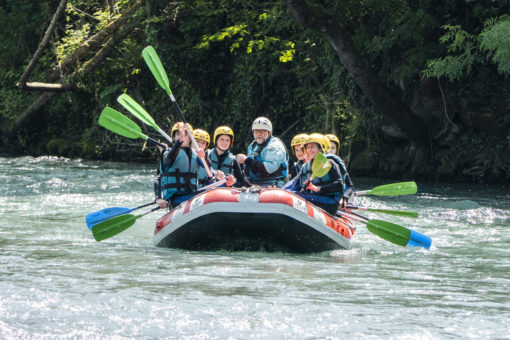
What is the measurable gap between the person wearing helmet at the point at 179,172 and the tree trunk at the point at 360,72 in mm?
5325

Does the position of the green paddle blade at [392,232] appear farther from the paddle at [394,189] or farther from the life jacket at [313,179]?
the paddle at [394,189]

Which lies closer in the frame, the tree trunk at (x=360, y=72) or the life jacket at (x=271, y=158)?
the life jacket at (x=271, y=158)

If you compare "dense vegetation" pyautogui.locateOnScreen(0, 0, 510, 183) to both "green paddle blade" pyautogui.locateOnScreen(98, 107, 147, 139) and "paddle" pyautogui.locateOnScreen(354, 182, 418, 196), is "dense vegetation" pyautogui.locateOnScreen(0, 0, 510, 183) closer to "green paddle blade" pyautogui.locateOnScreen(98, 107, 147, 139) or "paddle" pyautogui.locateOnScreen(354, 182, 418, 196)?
"paddle" pyautogui.locateOnScreen(354, 182, 418, 196)

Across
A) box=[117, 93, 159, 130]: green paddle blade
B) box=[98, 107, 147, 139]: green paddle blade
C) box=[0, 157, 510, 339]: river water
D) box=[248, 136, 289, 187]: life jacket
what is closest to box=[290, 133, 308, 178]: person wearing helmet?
box=[248, 136, 289, 187]: life jacket

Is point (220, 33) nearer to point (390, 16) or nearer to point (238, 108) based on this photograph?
point (238, 108)

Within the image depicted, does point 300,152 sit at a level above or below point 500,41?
below

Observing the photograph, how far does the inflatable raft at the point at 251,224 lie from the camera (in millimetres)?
6461

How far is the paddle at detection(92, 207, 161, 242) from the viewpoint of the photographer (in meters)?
7.29


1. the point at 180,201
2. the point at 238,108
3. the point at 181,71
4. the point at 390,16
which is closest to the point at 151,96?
the point at 181,71

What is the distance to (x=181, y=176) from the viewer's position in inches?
293

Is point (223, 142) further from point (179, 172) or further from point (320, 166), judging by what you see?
point (320, 166)

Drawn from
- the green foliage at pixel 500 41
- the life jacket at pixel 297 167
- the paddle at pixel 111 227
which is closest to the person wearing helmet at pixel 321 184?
the life jacket at pixel 297 167

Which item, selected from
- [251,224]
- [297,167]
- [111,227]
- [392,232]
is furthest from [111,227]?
[392,232]

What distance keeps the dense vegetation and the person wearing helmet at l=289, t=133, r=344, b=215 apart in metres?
→ 4.91
